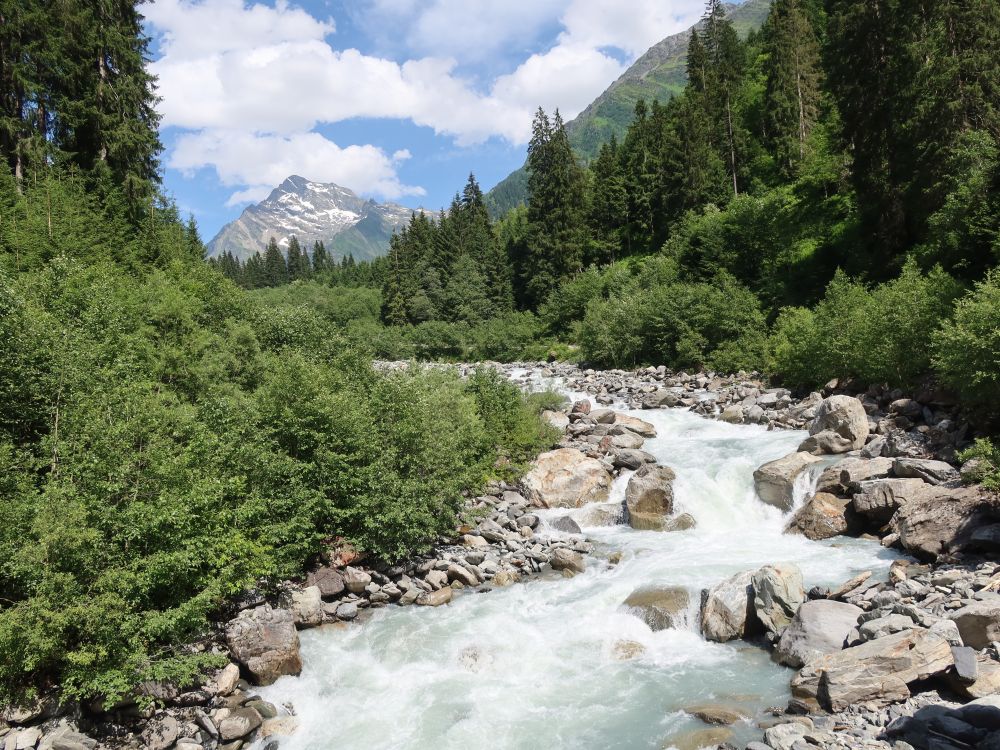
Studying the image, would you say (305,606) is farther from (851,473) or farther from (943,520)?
(851,473)

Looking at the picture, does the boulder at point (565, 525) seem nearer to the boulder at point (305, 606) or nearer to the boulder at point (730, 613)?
the boulder at point (730, 613)

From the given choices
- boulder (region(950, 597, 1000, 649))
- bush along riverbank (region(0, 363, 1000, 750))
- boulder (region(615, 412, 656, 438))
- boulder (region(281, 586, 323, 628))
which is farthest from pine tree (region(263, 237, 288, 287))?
boulder (region(950, 597, 1000, 649))

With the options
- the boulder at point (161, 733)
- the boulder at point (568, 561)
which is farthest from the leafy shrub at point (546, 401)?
the boulder at point (161, 733)

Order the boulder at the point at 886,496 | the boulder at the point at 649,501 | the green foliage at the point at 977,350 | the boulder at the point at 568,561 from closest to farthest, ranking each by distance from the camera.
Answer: the boulder at the point at 886,496
the green foliage at the point at 977,350
the boulder at the point at 568,561
the boulder at the point at 649,501

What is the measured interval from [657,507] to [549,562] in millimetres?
4337

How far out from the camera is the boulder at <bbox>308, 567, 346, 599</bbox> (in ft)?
46.2

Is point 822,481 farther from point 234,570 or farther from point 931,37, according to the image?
point 931,37

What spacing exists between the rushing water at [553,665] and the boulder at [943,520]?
3.06ft

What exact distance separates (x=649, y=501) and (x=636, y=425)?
292 inches

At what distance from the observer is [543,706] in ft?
33.8

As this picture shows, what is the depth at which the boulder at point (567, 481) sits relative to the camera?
65.2ft

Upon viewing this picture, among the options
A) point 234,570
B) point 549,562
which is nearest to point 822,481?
point 549,562

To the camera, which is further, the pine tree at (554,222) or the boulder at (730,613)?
the pine tree at (554,222)

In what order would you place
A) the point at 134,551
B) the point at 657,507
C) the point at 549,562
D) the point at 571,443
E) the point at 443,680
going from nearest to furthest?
the point at 134,551 → the point at 443,680 → the point at 549,562 → the point at 657,507 → the point at 571,443
